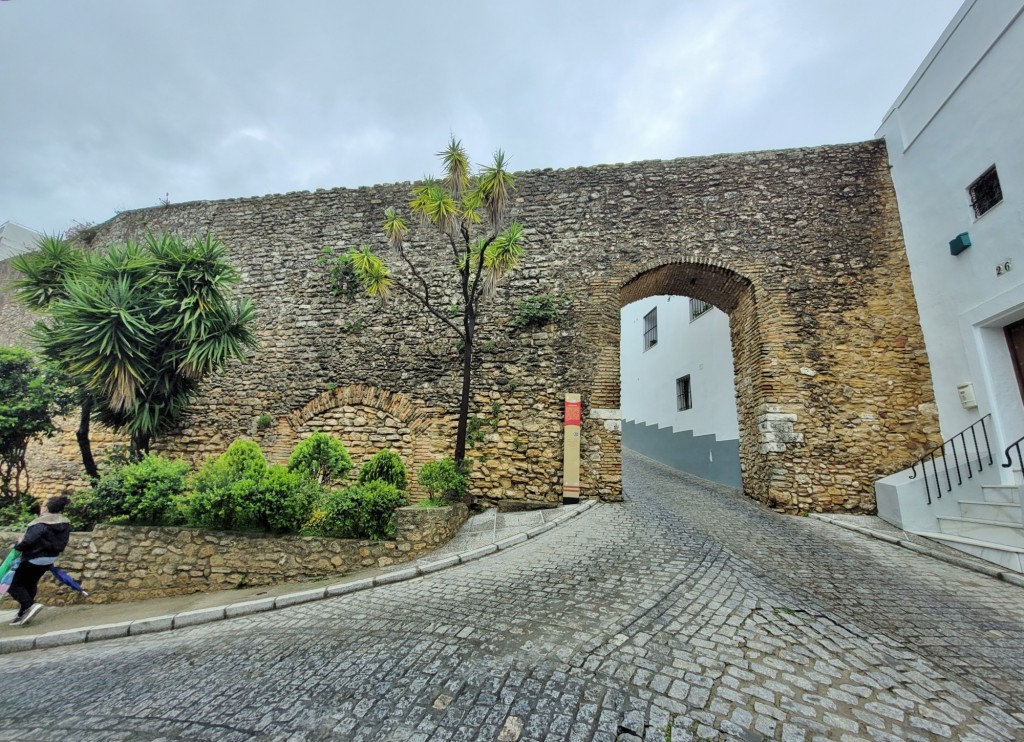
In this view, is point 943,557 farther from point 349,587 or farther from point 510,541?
point 349,587

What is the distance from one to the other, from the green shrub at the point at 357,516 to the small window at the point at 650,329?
12048 mm

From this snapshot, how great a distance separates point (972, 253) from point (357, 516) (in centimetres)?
907

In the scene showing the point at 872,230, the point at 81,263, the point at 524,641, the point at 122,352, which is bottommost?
the point at 524,641

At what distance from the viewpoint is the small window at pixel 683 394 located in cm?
1190

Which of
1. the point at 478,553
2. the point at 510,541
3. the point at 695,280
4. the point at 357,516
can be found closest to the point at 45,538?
the point at 357,516

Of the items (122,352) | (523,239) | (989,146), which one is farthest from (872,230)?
(122,352)

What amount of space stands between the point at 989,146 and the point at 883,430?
4.15 metres

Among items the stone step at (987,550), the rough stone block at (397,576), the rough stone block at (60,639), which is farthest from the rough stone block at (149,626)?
the stone step at (987,550)

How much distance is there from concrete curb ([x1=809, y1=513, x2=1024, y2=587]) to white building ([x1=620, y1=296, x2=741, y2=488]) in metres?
3.41

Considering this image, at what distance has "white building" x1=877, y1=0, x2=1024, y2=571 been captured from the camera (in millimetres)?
4996

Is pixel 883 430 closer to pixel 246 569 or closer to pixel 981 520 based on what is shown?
pixel 981 520

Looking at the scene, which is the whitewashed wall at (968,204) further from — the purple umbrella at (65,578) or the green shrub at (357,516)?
the purple umbrella at (65,578)

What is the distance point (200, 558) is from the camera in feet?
15.5

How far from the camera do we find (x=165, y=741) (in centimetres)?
200
